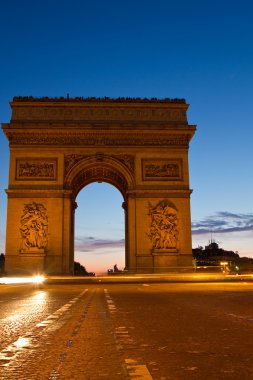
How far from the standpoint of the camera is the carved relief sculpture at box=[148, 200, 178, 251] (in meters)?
32.1

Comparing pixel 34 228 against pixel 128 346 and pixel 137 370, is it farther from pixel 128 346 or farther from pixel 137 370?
pixel 137 370

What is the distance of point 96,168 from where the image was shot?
3512 cm

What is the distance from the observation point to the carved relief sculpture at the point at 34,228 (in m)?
31.6

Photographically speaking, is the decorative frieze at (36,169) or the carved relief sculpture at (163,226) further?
the decorative frieze at (36,169)

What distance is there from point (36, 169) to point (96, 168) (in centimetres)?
444

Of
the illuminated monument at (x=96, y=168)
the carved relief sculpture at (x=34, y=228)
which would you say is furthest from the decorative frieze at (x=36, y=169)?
the carved relief sculpture at (x=34, y=228)

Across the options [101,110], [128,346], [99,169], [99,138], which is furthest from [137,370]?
[99,169]

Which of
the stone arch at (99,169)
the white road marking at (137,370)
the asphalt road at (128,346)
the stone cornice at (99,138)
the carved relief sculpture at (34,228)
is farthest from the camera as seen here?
the stone cornice at (99,138)

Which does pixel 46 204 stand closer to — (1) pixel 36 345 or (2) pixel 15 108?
(2) pixel 15 108

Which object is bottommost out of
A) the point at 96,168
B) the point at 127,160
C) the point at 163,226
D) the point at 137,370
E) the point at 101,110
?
the point at 137,370

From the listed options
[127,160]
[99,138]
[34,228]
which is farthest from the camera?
[99,138]

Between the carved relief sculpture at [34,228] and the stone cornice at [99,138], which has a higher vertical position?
the stone cornice at [99,138]

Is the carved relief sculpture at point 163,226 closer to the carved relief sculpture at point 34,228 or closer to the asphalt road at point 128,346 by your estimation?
the carved relief sculpture at point 34,228

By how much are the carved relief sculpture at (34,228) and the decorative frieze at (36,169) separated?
187 cm
